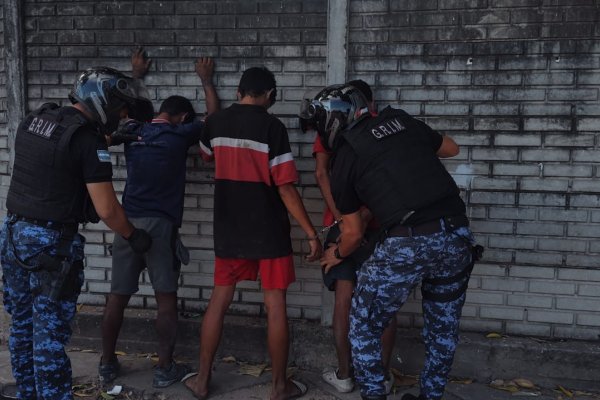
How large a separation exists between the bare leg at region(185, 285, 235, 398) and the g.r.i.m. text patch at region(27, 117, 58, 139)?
1.40 metres

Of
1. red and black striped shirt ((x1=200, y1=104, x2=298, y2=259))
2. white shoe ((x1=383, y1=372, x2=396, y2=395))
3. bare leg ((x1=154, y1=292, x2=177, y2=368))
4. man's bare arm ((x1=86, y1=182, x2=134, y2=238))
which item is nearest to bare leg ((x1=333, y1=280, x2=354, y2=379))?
white shoe ((x1=383, y1=372, x2=396, y2=395))

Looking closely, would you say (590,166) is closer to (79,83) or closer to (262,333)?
(262,333)

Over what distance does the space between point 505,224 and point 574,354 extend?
95 cm

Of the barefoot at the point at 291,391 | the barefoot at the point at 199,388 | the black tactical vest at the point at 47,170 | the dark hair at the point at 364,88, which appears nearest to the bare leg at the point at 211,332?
the barefoot at the point at 199,388

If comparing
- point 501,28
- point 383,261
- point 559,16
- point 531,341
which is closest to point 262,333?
point 383,261

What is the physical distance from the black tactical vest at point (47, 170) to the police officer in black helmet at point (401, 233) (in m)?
1.43

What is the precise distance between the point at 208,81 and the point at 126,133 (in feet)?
2.46

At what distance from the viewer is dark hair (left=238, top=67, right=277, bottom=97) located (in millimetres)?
3695

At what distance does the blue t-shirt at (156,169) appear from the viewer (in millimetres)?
3920

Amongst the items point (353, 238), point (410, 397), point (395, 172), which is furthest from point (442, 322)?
point (395, 172)

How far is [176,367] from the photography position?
13.3 ft

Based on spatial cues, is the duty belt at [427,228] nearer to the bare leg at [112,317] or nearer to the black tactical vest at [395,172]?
the black tactical vest at [395,172]

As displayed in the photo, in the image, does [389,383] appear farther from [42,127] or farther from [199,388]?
[42,127]

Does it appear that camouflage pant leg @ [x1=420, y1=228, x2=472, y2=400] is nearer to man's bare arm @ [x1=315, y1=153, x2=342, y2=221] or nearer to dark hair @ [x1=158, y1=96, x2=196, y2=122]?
man's bare arm @ [x1=315, y1=153, x2=342, y2=221]
